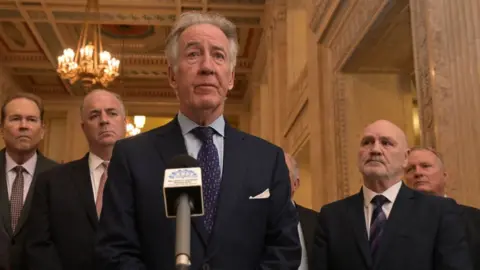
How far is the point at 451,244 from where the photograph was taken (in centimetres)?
308

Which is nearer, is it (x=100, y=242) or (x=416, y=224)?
(x=100, y=242)

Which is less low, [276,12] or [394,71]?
[276,12]

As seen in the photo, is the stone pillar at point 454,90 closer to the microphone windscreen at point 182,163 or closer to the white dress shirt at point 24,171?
the white dress shirt at point 24,171

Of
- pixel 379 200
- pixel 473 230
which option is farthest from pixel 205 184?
pixel 473 230

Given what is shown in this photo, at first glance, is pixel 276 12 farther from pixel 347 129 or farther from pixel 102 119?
pixel 102 119

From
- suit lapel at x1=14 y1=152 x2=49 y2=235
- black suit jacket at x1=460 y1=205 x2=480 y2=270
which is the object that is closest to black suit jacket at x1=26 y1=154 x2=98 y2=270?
suit lapel at x1=14 y1=152 x2=49 y2=235

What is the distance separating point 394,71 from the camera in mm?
8164

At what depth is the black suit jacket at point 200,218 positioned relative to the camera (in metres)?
1.95

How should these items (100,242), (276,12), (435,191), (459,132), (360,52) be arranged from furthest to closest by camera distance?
(276,12), (360,52), (459,132), (435,191), (100,242)

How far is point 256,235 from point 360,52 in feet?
19.7

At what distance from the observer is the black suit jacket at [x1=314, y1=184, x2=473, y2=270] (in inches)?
120

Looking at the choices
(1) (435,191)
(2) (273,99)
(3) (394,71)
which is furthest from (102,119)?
(2) (273,99)

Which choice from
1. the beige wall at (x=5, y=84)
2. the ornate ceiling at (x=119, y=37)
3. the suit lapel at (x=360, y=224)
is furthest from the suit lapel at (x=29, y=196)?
the beige wall at (x=5, y=84)

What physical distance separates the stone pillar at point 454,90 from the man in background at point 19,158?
2893 mm
